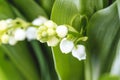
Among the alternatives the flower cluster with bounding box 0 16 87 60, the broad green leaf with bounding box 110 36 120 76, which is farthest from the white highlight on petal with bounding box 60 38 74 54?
the broad green leaf with bounding box 110 36 120 76

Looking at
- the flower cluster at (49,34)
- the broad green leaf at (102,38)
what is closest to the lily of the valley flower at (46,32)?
the flower cluster at (49,34)

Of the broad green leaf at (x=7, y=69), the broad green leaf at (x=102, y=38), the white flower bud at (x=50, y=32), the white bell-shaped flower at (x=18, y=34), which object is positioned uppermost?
the white flower bud at (x=50, y=32)

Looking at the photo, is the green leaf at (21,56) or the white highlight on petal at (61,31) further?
the green leaf at (21,56)

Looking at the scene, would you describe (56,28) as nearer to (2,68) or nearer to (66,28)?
(66,28)

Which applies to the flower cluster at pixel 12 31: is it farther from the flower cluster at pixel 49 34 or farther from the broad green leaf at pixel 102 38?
the broad green leaf at pixel 102 38

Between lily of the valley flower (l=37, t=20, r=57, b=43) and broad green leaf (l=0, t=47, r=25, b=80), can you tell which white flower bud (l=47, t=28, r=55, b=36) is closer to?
lily of the valley flower (l=37, t=20, r=57, b=43)

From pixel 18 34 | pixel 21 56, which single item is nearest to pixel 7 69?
pixel 21 56
